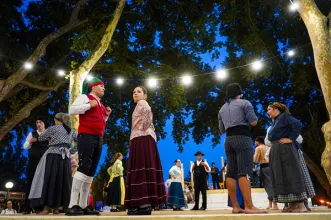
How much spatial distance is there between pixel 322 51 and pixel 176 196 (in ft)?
20.0

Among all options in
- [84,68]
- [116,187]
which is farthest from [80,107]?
[116,187]

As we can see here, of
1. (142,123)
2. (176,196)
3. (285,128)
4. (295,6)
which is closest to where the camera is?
(142,123)

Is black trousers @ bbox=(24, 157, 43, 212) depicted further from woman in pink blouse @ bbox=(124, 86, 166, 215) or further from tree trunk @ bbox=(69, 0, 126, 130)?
woman in pink blouse @ bbox=(124, 86, 166, 215)

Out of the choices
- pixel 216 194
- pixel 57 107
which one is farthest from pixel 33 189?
pixel 57 107

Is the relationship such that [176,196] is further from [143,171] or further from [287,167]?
[143,171]

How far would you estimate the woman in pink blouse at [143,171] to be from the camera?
13.8 ft

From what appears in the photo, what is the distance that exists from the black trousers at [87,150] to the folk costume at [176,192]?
A: 6.46 m

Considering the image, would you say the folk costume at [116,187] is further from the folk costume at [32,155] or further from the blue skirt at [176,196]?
the folk costume at [32,155]

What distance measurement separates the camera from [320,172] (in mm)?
17578

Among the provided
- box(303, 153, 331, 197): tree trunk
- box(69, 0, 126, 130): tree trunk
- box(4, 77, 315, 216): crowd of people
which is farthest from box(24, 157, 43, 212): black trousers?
box(303, 153, 331, 197): tree trunk

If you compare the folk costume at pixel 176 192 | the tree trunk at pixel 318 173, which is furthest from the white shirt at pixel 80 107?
the tree trunk at pixel 318 173

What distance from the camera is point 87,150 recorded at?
170 inches

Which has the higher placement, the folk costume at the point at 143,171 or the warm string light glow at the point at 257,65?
the warm string light glow at the point at 257,65

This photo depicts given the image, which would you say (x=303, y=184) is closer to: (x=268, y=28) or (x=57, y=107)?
(x=268, y=28)
